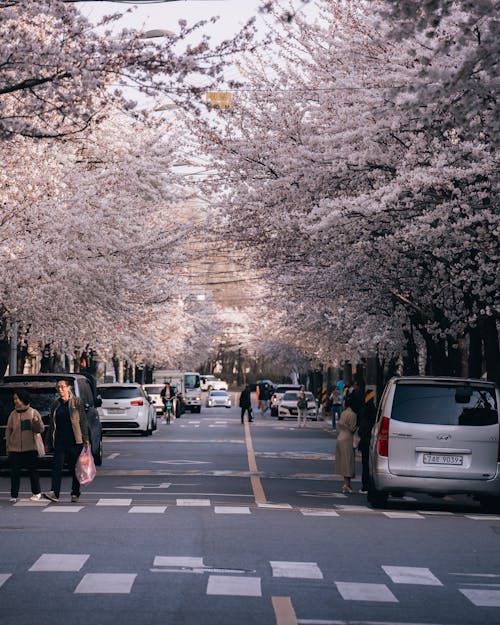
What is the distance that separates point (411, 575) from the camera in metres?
11.8

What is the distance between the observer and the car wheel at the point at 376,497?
18953 mm

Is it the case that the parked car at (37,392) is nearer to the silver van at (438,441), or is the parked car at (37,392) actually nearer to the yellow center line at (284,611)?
the silver van at (438,441)

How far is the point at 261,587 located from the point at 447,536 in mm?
5026

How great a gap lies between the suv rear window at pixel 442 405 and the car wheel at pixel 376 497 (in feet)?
3.51

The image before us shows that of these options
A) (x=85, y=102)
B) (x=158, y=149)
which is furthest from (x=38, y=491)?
(x=158, y=149)

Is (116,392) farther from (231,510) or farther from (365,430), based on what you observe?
(231,510)

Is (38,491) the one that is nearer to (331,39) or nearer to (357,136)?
(357,136)

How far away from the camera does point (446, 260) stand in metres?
26.6

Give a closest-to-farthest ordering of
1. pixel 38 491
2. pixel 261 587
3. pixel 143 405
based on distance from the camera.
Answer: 1. pixel 261 587
2. pixel 38 491
3. pixel 143 405

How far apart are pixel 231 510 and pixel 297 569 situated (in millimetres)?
5724

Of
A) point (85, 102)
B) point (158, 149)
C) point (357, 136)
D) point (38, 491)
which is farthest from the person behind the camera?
point (158, 149)

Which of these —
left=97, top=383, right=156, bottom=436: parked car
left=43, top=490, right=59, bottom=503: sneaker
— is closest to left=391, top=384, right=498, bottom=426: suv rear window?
left=43, top=490, right=59, bottom=503: sneaker

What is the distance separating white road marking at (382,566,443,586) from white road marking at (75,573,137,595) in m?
2.21

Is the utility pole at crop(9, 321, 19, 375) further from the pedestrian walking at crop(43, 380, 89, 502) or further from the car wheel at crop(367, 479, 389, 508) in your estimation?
the car wheel at crop(367, 479, 389, 508)
